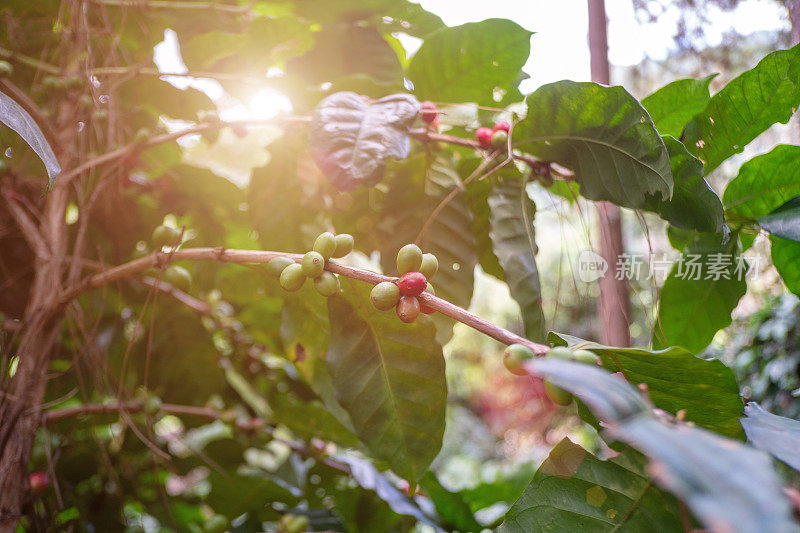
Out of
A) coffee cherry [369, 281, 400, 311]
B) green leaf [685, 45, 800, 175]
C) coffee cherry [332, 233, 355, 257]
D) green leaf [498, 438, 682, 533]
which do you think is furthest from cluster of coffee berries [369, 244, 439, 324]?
green leaf [685, 45, 800, 175]

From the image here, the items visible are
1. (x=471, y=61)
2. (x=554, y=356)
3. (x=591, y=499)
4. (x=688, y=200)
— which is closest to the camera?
(x=554, y=356)

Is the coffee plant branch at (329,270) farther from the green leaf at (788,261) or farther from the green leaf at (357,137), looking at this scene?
the green leaf at (788,261)

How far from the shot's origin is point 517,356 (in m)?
0.41

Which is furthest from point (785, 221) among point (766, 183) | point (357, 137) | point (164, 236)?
point (164, 236)

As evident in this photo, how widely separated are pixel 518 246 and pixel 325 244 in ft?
0.94

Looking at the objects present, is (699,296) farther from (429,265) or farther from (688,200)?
(429,265)

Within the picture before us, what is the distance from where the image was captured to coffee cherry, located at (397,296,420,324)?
47 cm

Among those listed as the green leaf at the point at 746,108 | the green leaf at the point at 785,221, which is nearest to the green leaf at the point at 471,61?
the green leaf at the point at 746,108

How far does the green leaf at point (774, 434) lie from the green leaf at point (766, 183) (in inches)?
14.0

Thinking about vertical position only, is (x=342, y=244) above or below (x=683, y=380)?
above

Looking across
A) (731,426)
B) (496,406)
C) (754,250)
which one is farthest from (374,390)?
(496,406)

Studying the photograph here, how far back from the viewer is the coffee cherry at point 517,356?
1.35 feet

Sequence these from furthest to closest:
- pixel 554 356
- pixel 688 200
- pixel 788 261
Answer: pixel 788 261
pixel 688 200
pixel 554 356

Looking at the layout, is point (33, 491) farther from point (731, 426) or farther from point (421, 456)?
point (731, 426)
